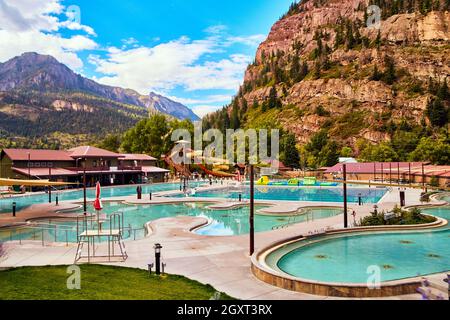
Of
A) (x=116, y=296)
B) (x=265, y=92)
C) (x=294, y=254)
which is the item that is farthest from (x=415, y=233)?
(x=265, y=92)

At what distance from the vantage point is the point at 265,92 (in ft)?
535

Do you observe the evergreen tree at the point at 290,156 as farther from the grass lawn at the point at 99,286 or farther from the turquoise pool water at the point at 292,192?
the grass lawn at the point at 99,286

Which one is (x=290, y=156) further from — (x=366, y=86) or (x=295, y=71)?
(x=295, y=71)

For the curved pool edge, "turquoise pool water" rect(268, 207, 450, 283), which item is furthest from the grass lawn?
"turquoise pool water" rect(268, 207, 450, 283)

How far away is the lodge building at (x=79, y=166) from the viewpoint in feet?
166

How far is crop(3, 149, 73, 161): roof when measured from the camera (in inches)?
2009

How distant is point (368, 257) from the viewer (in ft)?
48.4

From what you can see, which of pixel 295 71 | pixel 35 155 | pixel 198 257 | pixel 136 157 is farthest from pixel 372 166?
pixel 295 71

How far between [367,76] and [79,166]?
333ft

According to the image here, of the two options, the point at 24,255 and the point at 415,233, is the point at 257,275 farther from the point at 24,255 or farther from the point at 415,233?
the point at 415,233

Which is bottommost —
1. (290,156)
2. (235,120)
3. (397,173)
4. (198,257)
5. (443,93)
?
(198,257)

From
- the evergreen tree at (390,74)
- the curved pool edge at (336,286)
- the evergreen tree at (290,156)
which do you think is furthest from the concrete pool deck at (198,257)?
the evergreen tree at (390,74)

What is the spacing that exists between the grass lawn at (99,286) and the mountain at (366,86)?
7976cm
